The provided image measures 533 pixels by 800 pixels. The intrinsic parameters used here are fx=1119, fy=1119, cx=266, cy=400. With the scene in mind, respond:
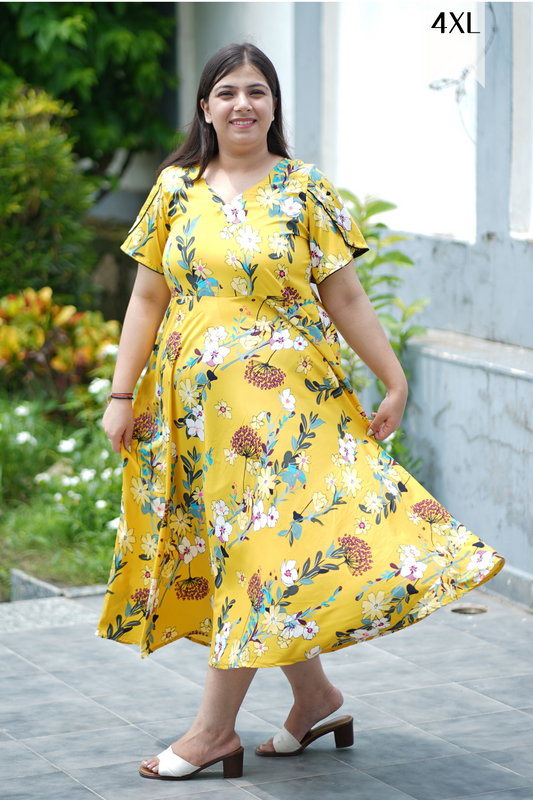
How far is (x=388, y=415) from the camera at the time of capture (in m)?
2.96

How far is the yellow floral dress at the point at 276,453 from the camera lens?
2740 mm

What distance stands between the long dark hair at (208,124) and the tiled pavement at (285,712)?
163 centimetres

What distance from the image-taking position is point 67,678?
379cm

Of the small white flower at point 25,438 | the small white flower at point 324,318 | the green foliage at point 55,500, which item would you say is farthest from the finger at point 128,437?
the small white flower at point 25,438

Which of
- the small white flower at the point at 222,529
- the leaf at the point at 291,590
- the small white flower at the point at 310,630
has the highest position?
the small white flower at the point at 222,529

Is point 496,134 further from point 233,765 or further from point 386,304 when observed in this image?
point 233,765

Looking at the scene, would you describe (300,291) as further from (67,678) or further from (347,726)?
(67,678)

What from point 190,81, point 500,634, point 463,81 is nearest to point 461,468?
point 500,634

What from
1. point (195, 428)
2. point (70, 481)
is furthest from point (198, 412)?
point (70, 481)

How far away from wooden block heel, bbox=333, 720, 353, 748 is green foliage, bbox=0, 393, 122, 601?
2.06m

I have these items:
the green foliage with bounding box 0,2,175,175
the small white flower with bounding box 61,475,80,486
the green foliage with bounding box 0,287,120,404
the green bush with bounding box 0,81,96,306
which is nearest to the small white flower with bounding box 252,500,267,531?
the small white flower with bounding box 61,475,80,486

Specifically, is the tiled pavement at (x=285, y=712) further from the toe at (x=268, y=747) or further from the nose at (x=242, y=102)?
the nose at (x=242, y=102)

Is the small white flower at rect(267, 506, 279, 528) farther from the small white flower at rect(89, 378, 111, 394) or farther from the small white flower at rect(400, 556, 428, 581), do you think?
the small white flower at rect(89, 378, 111, 394)

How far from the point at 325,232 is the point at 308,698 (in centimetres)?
129
